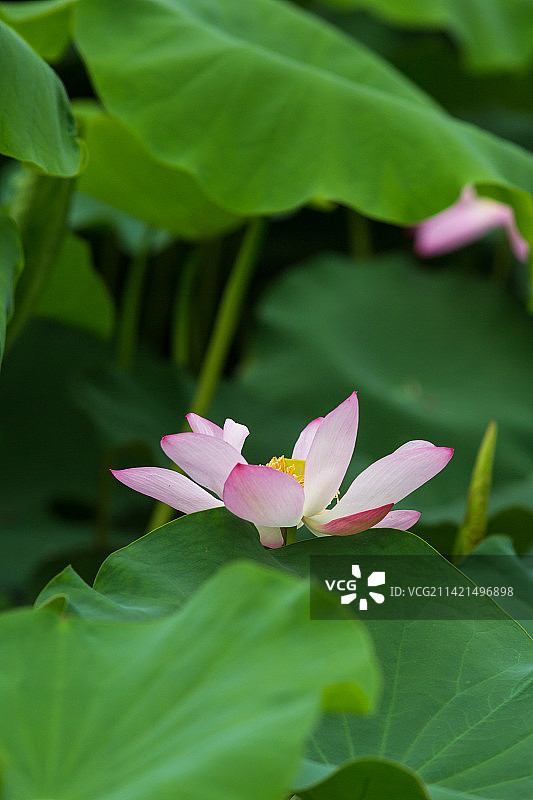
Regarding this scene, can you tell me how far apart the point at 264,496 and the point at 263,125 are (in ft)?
1.75

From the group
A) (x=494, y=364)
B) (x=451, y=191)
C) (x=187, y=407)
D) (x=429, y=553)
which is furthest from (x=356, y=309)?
(x=429, y=553)


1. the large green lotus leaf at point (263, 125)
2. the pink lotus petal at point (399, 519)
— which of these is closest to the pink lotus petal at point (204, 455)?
the pink lotus petal at point (399, 519)

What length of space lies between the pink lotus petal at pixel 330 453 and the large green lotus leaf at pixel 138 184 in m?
0.59

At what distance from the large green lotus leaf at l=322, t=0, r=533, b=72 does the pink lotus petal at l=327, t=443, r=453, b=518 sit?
1158 mm

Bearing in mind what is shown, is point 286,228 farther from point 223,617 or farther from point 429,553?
point 223,617

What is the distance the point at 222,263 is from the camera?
1.70 m

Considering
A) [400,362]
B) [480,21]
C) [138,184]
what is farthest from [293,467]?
[480,21]

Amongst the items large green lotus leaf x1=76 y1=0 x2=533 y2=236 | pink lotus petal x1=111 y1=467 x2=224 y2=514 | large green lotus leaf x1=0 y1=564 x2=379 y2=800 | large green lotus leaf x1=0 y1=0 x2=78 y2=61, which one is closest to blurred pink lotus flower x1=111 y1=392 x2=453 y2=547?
pink lotus petal x1=111 y1=467 x2=224 y2=514

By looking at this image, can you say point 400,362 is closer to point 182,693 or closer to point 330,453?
point 330,453

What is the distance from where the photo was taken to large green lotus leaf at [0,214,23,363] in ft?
2.17

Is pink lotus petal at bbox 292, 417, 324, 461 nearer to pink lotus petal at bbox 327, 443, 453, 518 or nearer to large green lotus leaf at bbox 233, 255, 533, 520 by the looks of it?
pink lotus petal at bbox 327, 443, 453, 518

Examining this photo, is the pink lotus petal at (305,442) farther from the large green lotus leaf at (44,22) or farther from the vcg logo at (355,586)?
the large green lotus leaf at (44,22)

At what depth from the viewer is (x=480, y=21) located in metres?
1.62

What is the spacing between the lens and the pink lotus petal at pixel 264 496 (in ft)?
1.53
